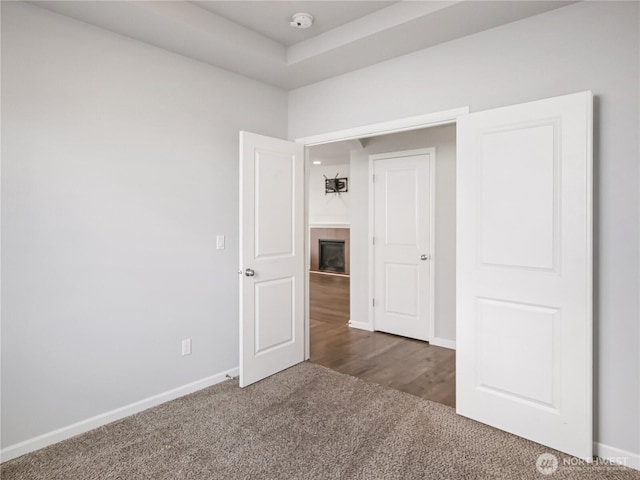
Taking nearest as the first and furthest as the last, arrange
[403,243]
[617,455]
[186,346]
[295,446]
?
[617,455], [295,446], [186,346], [403,243]

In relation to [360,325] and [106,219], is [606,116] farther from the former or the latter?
[360,325]

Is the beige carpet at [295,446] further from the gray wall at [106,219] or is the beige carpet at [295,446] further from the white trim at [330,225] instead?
the white trim at [330,225]

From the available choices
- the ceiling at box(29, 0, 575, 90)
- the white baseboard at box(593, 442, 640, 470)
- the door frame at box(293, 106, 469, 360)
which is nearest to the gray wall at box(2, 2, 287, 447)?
the ceiling at box(29, 0, 575, 90)

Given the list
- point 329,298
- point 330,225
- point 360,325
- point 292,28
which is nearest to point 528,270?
point 292,28

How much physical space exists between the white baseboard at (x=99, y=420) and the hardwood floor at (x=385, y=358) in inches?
44.6

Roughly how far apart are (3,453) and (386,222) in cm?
379

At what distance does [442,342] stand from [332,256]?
5.08 metres

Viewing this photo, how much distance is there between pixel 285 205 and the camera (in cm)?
330

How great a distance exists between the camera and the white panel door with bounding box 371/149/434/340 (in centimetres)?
421

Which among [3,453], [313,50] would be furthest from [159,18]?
[3,453]

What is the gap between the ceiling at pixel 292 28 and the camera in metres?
2.23

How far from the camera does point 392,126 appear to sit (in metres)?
2.93

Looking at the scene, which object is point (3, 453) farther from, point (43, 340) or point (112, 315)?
point (112, 315)

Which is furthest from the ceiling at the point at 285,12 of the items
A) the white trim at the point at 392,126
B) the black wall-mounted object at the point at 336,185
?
the black wall-mounted object at the point at 336,185
